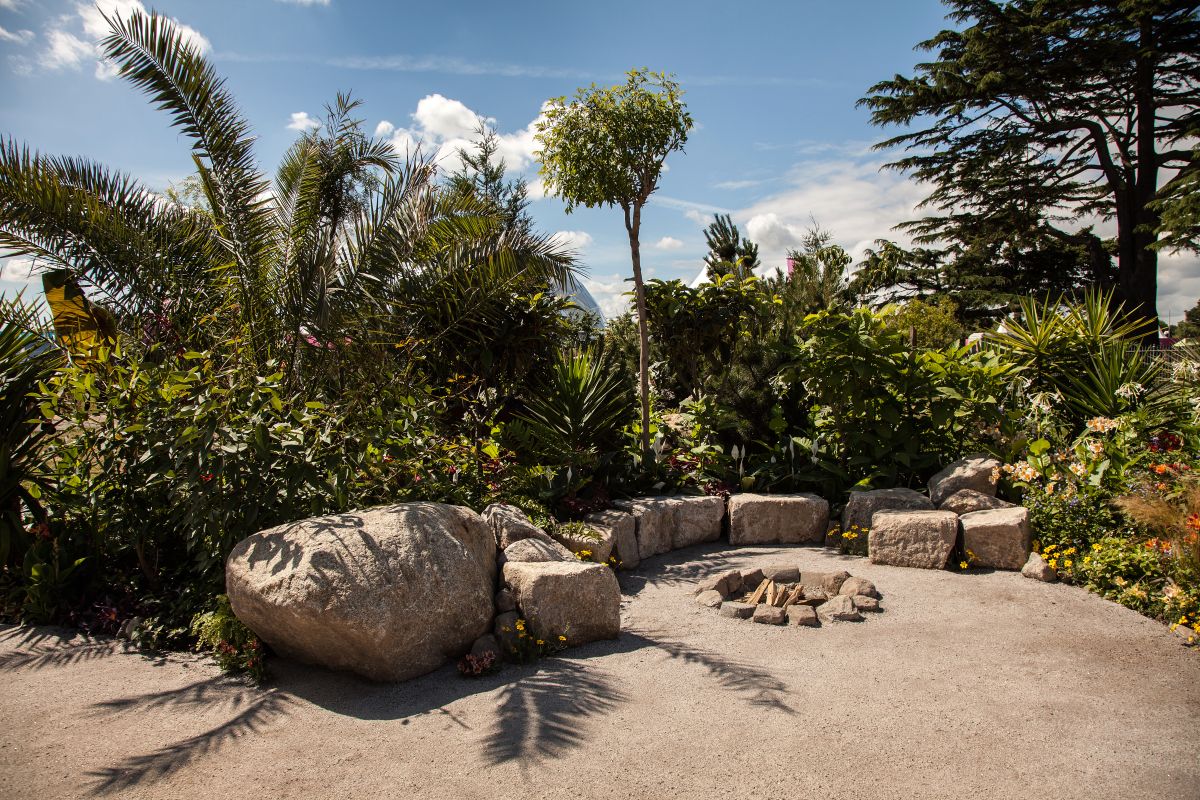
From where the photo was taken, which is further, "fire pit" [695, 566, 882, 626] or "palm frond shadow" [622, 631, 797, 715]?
"fire pit" [695, 566, 882, 626]

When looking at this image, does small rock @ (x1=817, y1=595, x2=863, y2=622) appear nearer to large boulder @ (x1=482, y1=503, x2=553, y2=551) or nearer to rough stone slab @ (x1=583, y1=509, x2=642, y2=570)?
rough stone slab @ (x1=583, y1=509, x2=642, y2=570)

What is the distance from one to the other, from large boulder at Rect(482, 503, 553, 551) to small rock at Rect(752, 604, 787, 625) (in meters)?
1.37

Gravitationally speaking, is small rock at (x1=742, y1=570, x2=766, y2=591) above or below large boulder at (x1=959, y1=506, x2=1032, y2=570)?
below

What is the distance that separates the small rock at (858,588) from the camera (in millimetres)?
4567

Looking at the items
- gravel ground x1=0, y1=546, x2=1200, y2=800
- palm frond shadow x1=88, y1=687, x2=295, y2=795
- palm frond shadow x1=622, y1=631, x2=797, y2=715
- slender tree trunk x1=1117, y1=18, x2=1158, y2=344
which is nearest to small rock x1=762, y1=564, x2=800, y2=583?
gravel ground x1=0, y1=546, x2=1200, y2=800

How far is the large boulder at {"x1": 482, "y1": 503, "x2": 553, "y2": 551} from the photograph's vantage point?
14.8 ft

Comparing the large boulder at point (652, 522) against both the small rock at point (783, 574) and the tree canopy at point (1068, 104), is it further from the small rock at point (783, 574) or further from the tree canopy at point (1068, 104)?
the tree canopy at point (1068, 104)

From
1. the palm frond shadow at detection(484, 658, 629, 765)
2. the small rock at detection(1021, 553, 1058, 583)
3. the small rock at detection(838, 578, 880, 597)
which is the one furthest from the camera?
the small rock at detection(1021, 553, 1058, 583)

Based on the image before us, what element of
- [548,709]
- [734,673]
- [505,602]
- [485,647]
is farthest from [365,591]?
[734,673]

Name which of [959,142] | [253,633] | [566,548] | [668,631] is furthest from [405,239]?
[959,142]

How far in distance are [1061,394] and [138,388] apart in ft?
21.9

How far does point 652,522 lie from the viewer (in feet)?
Result: 19.0

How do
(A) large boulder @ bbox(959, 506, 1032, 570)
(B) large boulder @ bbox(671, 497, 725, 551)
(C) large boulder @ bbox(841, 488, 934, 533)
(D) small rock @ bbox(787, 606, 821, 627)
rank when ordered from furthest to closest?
(B) large boulder @ bbox(671, 497, 725, 551) < (C) large boulder @ bbox(841, 488, 934, 533) < (A) large boulder @ bbox(959, 506, 1032, 570) < (D) small rock @ bbox(787, 606, 821, 627)

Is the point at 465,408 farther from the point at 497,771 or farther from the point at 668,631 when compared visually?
the point at 497,771
